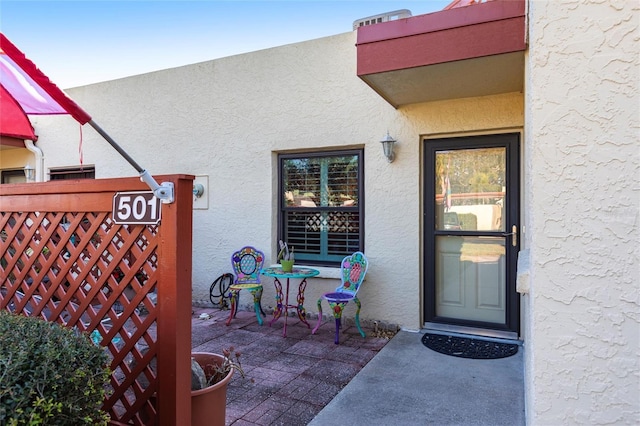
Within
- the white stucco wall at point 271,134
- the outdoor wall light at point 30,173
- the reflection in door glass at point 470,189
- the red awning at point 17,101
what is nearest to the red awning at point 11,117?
the red awning at point 17,101

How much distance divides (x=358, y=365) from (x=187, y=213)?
2.57 metres

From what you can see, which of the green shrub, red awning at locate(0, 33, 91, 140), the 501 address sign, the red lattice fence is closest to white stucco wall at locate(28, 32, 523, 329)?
red awning at locate(0, 33, 91, 140)

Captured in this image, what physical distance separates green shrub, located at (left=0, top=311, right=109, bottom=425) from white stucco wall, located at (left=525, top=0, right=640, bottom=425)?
1686mm

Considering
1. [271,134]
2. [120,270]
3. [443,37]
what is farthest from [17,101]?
[443,37]

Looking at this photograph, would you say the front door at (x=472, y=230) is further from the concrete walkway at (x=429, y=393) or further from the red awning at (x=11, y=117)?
the red awning at (x=11, y=117)

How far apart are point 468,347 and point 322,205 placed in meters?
2.48

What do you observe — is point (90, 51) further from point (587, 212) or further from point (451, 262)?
point (587, 212)

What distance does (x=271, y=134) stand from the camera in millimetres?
5711

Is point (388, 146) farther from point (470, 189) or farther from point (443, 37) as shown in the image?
point (443, 37)

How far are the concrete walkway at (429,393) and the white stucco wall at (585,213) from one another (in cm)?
158

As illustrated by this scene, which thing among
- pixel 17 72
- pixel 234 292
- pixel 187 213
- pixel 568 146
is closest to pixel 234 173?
pixel 234 292

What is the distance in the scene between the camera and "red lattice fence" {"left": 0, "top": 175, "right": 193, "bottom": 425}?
2.03 meters

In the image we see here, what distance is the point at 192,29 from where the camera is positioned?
6.14 meters

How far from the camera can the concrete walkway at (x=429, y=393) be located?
2910mm
